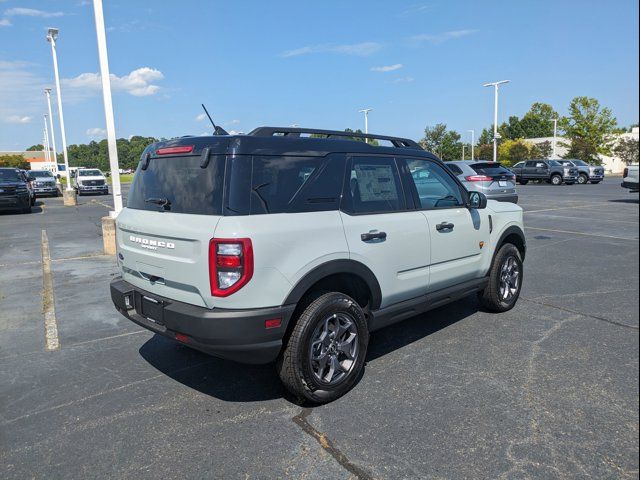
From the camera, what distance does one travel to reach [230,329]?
3.04m

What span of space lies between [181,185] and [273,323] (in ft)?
3.93

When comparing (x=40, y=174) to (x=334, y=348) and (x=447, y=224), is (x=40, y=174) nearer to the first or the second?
(x=447, y=224)

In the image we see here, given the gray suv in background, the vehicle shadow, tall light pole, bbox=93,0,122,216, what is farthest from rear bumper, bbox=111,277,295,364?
the gray suv in background

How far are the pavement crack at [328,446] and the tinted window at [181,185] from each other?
152 centimetres

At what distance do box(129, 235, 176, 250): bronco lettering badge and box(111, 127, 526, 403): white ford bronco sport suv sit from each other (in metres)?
0.01

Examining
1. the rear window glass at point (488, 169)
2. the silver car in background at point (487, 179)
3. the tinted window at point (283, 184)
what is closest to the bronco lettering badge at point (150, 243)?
the tinted window at point (283, 184)

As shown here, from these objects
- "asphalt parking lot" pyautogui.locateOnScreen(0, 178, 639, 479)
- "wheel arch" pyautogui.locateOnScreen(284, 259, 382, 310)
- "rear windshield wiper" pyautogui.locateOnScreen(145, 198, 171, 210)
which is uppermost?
"rear windshield wiper" pyautogui.locateOnScreen(145, 198, 171, 210)

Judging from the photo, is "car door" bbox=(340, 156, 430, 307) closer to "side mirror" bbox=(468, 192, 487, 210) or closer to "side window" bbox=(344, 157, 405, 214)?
"side window" bbox=(344, 157, 405, 214)

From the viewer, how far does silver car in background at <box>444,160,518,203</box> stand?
13.9 m

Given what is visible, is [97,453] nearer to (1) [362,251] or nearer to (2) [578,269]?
(1) [362,251]

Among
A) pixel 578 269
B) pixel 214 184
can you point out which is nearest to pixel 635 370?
pixel 214 184

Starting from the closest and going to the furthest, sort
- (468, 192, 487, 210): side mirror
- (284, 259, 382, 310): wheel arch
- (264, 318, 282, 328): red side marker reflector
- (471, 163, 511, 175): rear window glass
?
1. (264, 318, 282, 328): red side marker reflector
2. (284, 259, 382, 310): wheel arch
3. (468, 192, 487, 210): side mirror
4. (471, 163, 511, 175): rear window glass

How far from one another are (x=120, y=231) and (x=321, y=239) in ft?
5.99

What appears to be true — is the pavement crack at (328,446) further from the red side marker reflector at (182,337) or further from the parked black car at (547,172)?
the parked black car at (547,172)
